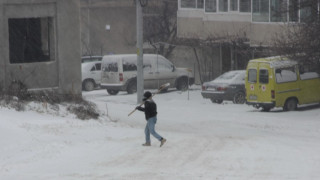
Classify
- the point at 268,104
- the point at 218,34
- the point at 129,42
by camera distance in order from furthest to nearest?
the point at 129,42 < the point at 218,34 < the point at 268,104

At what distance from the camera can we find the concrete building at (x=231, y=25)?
37094 mm

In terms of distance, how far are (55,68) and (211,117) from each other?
217 inches

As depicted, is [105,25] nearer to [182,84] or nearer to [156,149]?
[182,84]

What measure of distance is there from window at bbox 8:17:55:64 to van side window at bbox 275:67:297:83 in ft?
27.4

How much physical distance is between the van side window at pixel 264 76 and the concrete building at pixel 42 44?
23.6 feet

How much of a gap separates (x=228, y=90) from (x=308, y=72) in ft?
13.8

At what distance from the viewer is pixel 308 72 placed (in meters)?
29.4

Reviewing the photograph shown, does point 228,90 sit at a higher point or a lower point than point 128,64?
lower

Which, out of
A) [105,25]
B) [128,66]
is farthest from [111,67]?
[105,25]

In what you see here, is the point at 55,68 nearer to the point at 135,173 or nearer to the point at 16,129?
the point at 16,129

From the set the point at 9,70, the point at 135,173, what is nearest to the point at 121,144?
the point at 135,173

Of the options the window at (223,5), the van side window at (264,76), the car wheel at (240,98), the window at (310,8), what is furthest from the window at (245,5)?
the van side window at (264,76)

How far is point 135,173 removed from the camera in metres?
14.8

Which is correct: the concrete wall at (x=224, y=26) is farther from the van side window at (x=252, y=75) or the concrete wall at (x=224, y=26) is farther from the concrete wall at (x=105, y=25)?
the concrete wall at (x=105, y=25)
